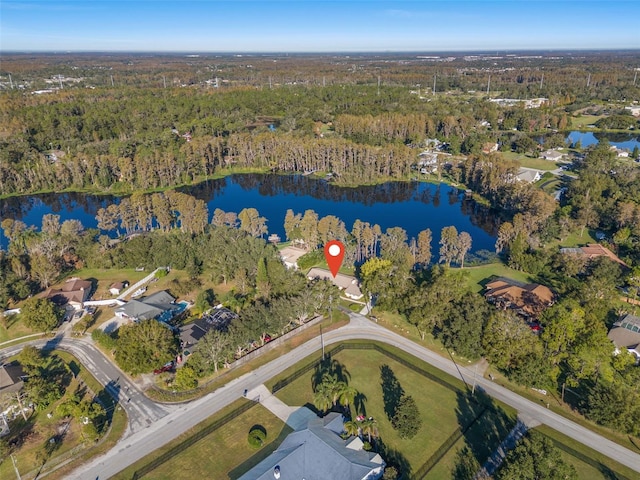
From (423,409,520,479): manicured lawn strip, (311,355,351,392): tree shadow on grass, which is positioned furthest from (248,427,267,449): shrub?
(423,409,520,479): manicured lawn strip

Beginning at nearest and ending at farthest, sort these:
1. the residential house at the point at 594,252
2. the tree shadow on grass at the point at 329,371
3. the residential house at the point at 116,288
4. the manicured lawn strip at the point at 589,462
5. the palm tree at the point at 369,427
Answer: the manicured lawn strip at the point at 589,462
the palm tree at the point at 369,427
the tree shadow on grass at the point at 329,371
the residential house at the point at 116,288
the residential house at the point at 594,252

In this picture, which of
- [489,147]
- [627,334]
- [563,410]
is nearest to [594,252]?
[627,334]

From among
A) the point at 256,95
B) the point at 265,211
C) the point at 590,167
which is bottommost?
the point at 265,211

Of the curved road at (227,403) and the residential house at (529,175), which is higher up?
the residential house at (529,175)

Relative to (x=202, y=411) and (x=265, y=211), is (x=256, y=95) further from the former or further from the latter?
(x=202, y=411)

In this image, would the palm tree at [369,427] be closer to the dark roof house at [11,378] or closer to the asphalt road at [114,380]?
the asphalt road at [114,380]

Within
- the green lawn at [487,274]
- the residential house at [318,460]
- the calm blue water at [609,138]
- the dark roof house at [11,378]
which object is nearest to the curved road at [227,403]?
the dark roof house at [11,378]

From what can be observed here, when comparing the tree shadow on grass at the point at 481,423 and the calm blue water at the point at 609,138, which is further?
the calm blue water at the point at 609,138

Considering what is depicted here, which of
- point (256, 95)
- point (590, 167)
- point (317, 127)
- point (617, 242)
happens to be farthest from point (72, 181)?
point (590, 167)
